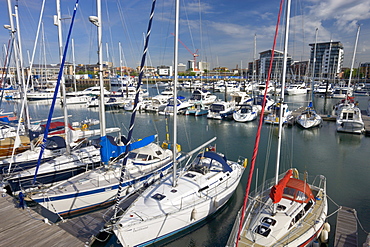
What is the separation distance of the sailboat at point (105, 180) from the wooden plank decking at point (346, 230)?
10.3 metres

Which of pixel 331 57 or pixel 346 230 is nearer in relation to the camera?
pixel 346 230

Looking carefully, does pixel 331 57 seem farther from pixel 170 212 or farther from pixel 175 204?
pixel 170 212

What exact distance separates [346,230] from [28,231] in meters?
14.2

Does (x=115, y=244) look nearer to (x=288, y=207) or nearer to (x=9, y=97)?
(x=288, y=207)

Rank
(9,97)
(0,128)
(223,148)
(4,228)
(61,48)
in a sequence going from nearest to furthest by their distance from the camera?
(4,228) → (61,48) → (0,128) → (223,148) → (9,97)

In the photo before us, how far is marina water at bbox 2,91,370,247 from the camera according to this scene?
42.6 feet

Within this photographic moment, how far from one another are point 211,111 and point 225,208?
30277mm

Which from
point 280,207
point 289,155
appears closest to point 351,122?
point 289,155

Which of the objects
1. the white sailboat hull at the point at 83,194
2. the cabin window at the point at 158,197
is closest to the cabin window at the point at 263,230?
the cabin window at the point at 158,197

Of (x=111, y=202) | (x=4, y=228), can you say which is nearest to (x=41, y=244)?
(x=4, y=228)

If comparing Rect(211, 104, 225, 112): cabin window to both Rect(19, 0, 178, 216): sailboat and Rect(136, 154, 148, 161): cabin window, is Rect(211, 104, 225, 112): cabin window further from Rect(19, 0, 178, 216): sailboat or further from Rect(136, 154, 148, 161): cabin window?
Rect(136, 154, 148, 161): cabin window

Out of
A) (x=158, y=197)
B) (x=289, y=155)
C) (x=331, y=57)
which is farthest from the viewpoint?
(x=331, y=57)

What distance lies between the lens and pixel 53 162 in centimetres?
1614

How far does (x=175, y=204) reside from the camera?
11.7 metres
